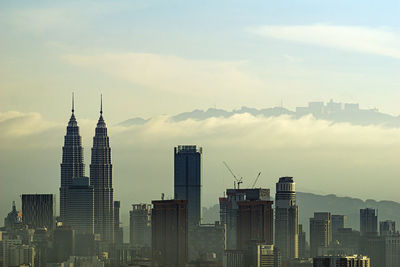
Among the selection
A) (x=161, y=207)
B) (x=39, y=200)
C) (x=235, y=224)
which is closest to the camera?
(x=161, y=207)

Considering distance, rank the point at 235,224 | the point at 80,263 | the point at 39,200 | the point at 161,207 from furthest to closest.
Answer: the point at 39,200
the point at 235,224
the point at 161,207
the point at 80,263

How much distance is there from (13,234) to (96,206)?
18269mm

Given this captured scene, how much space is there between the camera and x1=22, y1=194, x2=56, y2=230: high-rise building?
102 m

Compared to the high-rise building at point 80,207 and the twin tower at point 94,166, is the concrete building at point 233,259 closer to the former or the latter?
the high-rise building at point 80,207

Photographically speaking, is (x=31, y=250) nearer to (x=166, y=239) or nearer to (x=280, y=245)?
(x=166, y=239)

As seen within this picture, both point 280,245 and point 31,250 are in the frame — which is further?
point 280,245

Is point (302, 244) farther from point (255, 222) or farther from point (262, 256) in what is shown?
point (262, 256)

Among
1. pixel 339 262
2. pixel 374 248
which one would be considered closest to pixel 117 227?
pixel 374 248

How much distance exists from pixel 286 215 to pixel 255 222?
15.5ft

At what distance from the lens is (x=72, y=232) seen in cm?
10012

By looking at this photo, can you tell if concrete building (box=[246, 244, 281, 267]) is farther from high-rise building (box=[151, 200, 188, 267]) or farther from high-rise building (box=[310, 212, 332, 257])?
high-rise building (box=[310, 212, 332, 257])

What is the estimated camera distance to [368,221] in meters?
97.7

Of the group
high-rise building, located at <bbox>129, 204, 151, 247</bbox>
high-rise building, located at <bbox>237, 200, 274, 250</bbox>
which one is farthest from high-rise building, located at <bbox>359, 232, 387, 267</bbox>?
high-rise building, located at <bbox>129, 204, 151, 247</bbox>

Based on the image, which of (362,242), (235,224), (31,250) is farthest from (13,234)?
(362,242)
